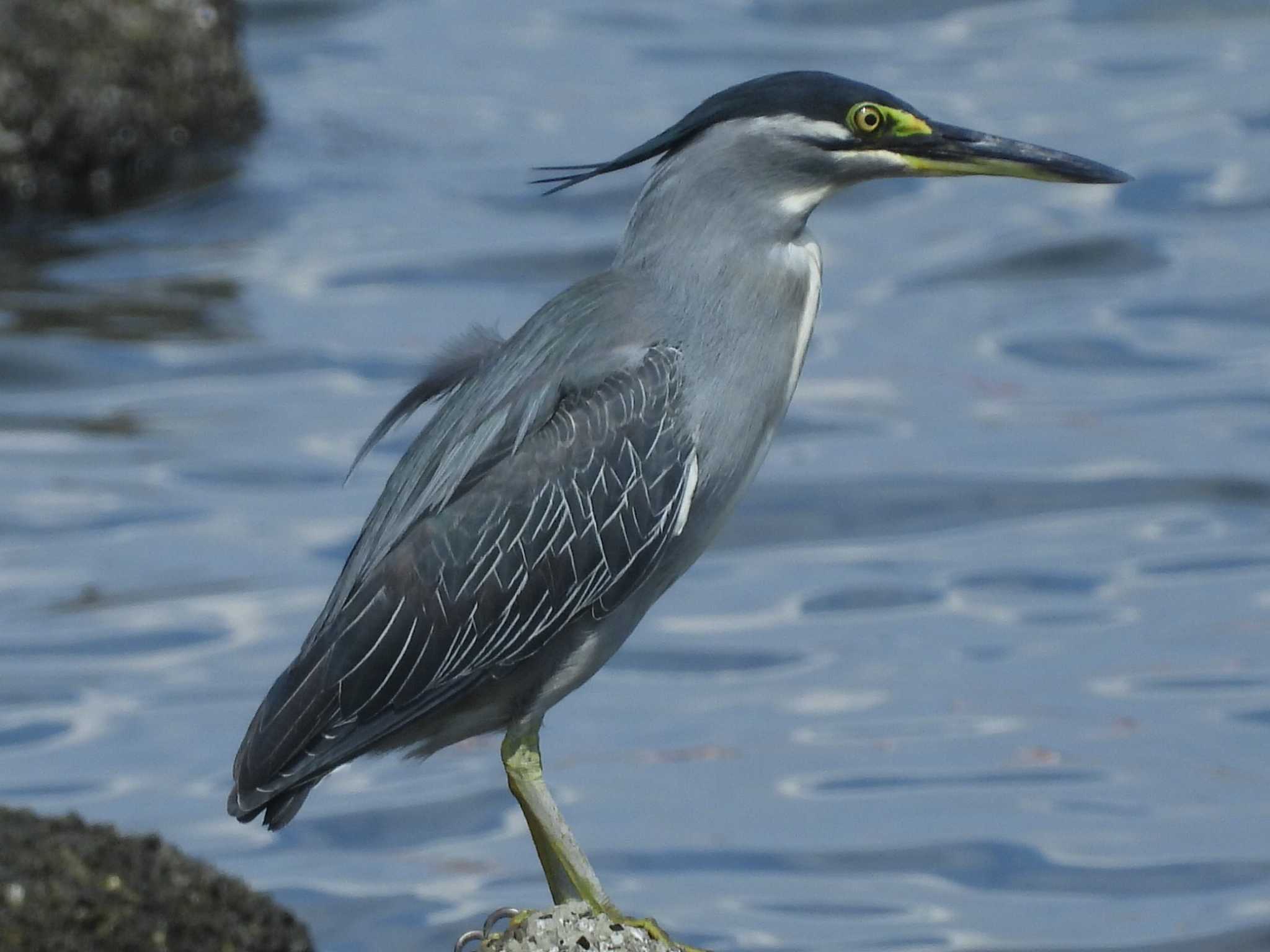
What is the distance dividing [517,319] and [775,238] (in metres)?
11.0

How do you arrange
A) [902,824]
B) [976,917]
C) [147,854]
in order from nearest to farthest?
[147,854]
[976,917]
[902,824]

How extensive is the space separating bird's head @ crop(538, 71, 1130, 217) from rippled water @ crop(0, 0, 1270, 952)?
193 inches

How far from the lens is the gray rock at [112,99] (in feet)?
51.7

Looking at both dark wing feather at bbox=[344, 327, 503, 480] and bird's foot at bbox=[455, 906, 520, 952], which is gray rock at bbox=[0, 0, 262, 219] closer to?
dark wing feather at bbox=[344, 327, 503, 480]

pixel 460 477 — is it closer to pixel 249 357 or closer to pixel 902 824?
pixel 902 824

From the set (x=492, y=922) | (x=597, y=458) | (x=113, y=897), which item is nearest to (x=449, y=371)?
(x=597, y=458)

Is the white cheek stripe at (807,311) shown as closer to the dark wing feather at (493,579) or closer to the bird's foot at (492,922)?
the dark wing feather at (493,579)

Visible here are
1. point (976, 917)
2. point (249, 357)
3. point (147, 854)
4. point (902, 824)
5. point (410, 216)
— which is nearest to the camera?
point (147, 854)

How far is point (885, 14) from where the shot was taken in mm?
23938

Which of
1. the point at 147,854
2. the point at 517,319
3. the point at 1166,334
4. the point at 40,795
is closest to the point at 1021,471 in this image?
the point at 1166,334

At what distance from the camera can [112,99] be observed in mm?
16438

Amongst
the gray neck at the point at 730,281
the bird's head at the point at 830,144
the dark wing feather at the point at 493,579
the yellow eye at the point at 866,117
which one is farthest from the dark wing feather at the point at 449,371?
the yellow eye at the point at 866,117

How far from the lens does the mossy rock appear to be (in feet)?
22.5

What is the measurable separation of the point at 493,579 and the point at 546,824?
646 millimetres
